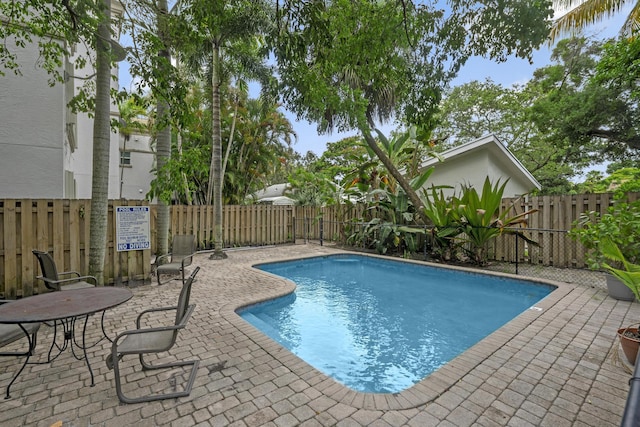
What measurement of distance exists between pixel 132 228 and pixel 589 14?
48.8ft

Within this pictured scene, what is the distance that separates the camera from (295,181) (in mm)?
15336

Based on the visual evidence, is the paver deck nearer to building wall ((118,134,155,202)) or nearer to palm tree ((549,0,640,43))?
palm tree ((549,0,640,43))

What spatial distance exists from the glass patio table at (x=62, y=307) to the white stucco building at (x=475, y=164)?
428 inches

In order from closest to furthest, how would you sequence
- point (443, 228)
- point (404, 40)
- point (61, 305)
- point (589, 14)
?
point (61, 305)
point (404, 40)
point (443, 228)
point (589, 14)

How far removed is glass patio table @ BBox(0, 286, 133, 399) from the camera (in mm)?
2459

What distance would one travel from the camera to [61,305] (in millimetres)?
2779

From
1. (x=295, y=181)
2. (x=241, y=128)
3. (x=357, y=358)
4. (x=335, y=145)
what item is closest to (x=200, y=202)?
(x=241, y=128)

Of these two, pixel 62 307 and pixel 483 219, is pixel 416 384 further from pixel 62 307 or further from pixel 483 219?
pixel 483 219

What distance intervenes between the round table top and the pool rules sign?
291cm

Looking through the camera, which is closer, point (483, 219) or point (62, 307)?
point (62, 307)

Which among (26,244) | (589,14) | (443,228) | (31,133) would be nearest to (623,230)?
(443,228)

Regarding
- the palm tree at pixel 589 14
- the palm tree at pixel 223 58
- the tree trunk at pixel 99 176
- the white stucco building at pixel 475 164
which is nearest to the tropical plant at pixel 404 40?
the tree trunk at pixel 99 176

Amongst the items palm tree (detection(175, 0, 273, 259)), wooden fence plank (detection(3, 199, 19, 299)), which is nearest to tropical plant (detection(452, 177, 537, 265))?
palm tree (detection(175, 0, 273, 259))

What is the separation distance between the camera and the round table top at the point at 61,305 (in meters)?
2.46
